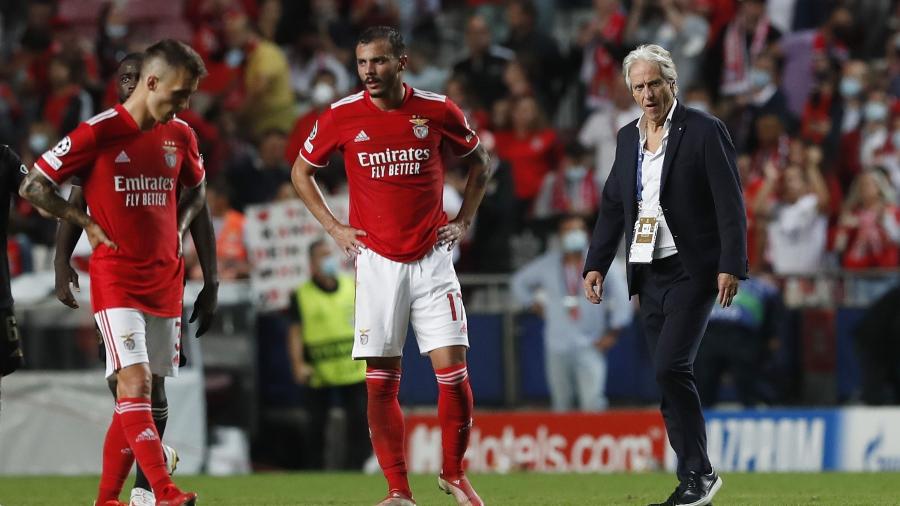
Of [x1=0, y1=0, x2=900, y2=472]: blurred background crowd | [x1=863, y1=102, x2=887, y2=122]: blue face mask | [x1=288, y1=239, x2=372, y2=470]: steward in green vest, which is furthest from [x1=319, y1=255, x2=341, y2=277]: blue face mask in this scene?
[x1=863, y1=102, x2=887, y2=122]: blue face mask

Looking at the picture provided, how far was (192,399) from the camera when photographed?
623 inches

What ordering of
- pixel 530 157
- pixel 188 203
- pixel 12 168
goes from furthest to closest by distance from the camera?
pixel 530 157
pixel 12 168
pixel 188 203

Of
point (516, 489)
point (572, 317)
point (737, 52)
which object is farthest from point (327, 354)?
point (737, 52)

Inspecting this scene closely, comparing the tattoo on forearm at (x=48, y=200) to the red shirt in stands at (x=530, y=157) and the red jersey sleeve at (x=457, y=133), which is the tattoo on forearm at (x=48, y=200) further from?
the red shirt in stands at (x=530, y=157)

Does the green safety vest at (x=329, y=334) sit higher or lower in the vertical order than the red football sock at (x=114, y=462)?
higher

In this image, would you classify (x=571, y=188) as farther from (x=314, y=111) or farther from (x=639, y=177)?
(x=639, y=177)

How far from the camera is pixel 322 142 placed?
9242 mm

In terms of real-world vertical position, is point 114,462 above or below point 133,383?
below

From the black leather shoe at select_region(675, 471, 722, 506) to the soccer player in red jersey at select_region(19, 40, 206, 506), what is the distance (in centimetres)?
266

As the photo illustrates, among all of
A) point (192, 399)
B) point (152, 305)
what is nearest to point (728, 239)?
point (152, 305)

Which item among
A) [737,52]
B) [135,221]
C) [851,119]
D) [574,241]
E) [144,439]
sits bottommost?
[144,439]

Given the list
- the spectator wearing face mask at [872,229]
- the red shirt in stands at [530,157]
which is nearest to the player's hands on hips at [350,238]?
the spectator wearing face mask at [872,229]

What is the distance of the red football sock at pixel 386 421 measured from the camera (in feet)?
29.7

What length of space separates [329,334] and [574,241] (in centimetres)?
257
